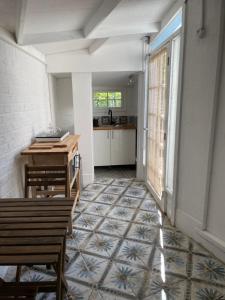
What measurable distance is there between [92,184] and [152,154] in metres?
1.14

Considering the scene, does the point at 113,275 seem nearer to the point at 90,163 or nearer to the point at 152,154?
the point at 152,154

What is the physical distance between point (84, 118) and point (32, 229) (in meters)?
2.53

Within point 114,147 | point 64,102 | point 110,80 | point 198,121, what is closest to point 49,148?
point 198,121

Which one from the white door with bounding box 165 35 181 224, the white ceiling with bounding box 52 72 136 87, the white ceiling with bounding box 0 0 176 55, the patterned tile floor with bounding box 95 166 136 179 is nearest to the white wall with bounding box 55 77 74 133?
the white ceiling with bounding box 52 72 136 87

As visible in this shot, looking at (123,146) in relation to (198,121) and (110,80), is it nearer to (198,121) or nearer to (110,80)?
(110,80)

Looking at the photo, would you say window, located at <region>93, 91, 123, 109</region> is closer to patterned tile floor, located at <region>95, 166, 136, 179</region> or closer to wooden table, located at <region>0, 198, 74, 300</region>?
patterned tile floor, located at <region>95, 166, 136, 179</region>

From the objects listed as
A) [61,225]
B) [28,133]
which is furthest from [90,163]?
[61,225]

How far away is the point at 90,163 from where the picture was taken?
3727 mm

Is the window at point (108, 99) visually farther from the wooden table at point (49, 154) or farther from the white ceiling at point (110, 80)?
the wooden table at point (49, 154)

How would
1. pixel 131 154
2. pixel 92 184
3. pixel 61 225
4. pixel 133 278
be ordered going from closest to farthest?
pixel 61 225 → pixel 133 278 → pixel 92 184 → pixel 131 154

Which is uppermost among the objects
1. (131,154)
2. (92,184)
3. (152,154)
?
(152,154)

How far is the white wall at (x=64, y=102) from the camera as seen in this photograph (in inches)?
162

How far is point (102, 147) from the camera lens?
4422 millimetres

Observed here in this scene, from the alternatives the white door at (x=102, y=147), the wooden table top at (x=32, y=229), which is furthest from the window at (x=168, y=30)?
the wooden table top at (x=32, y=229)
